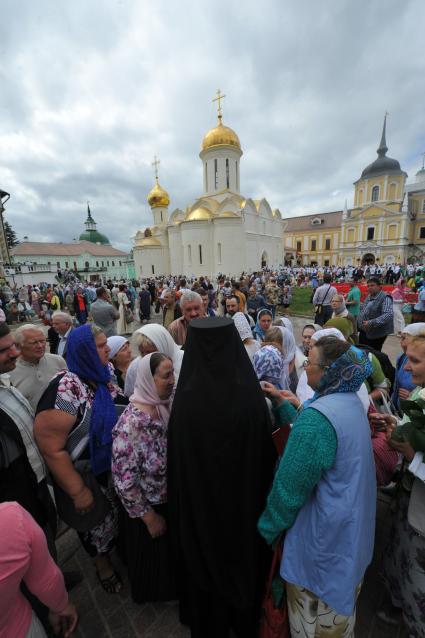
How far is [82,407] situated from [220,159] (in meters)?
34.8

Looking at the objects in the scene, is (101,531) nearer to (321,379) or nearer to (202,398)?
(202,398)

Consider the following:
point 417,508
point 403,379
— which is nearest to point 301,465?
point 417,508

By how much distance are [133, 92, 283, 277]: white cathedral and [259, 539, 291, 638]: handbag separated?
28.9m

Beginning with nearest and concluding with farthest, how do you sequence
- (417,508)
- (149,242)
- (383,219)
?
(417,508)
(149,242)
(383,219)

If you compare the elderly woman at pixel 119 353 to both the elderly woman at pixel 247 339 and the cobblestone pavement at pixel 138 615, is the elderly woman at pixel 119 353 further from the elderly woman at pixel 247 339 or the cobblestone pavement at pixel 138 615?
the cobblestone pavement at pixel 138 615

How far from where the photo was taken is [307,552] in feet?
4.29

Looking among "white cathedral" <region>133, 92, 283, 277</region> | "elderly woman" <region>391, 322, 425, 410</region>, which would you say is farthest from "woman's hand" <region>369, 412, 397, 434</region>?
"white cathedral" <region>133, 92, 283, 277</region>

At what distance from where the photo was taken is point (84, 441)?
1.78 meters

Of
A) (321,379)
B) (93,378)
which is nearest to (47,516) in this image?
(93,378)

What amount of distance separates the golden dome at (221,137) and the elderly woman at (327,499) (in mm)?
34870

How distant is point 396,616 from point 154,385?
223cm

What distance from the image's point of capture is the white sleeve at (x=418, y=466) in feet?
4.49

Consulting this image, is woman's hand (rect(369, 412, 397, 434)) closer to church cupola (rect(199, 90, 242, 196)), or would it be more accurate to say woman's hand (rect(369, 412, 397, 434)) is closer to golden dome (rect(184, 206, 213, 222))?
golden dome (rect(184, 206, 213, 222))

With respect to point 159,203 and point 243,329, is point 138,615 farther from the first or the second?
point 159,203
